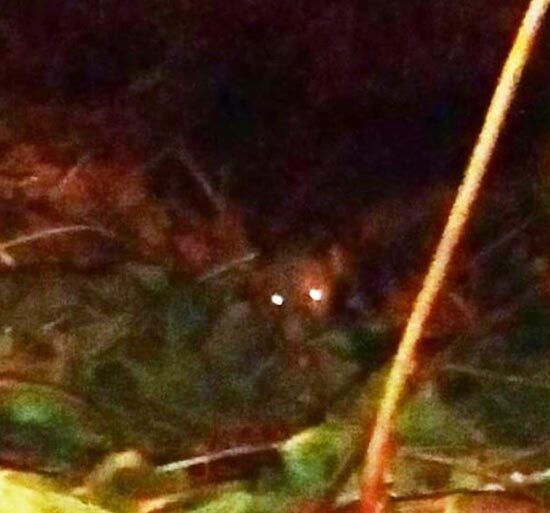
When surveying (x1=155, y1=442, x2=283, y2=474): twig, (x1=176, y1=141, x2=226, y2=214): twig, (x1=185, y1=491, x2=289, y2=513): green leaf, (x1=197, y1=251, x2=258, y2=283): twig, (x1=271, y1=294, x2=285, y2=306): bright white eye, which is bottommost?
(x1=185, y1=491, x2=289, y2=513): green leaf

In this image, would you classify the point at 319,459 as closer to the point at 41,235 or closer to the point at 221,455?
the point at 221,455

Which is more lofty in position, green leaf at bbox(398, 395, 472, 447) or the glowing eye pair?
the glowing eye pair

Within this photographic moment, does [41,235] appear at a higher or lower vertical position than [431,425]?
higher

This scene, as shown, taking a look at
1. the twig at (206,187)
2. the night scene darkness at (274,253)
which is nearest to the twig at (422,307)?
the night scene darkness at (274,253)

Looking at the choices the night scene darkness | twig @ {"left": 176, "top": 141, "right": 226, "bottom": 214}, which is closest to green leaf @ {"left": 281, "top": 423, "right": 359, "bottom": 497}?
the night scene darkness

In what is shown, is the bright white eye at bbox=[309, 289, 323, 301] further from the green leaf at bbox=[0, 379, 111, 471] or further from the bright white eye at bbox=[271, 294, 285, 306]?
the green leaf at bbox=[0, 379, 111, 471]

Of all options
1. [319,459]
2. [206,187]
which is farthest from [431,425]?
[206,187]

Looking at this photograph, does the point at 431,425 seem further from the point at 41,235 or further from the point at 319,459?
the point at 41,235

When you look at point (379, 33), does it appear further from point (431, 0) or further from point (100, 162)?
point (100, 162)
